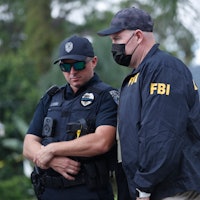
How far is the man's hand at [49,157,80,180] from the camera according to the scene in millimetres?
3688

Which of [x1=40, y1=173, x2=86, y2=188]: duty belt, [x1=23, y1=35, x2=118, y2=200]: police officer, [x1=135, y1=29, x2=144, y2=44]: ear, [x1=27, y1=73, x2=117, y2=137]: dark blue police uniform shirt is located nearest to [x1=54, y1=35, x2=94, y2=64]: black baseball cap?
[x1=23, y1=35, x2=118, y2=200]: police officer

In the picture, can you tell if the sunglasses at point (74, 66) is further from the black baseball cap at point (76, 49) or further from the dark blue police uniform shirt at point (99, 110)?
the dark blue police uniform shirt at point (99, 110)

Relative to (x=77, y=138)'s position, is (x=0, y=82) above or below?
below

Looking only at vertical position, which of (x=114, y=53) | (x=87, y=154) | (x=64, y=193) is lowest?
(x=64, y=193)

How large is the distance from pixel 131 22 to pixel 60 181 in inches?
45.7

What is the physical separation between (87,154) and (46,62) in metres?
19.0

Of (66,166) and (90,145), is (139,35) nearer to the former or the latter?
(90,145)

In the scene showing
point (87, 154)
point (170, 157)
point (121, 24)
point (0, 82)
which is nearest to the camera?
point (170, 157)

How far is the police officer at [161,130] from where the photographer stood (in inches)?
116

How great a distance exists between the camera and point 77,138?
3652mm

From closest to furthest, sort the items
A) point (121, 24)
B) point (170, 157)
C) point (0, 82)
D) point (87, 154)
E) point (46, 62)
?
point (170, 157) → point (121, 24) → point (87, 154) → point (0, 82) → point (46, 62)

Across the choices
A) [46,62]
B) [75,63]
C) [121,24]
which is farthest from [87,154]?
[46,62]

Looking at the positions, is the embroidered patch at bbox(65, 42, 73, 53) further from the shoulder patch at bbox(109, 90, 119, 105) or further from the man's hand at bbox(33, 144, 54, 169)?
the man's hand at bbox(33, 144, 54, 169)

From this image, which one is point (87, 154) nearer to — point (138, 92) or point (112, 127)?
point (112, 127)
